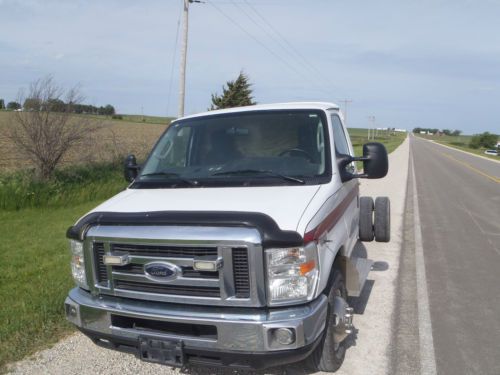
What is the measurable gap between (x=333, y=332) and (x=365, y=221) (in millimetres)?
2740

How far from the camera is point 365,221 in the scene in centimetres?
580

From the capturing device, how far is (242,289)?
107 inches

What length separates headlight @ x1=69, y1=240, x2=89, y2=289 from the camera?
3152 mm

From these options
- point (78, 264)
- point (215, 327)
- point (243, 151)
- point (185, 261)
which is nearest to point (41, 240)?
point (78, 264)

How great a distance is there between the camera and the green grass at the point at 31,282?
4.02 meters

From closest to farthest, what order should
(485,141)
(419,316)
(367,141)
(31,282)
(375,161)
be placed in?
1. (375,161)
2. (419,316)
3. (31,282)
4. (367,141)
5. (485,141)

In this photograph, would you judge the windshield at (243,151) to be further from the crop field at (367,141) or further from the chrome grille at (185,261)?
the crop field at (367,141)

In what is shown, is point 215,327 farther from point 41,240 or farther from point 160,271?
point 41,240

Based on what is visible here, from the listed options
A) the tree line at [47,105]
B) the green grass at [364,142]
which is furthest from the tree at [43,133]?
the green grass at [364,142]

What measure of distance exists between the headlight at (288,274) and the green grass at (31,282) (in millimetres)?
2405

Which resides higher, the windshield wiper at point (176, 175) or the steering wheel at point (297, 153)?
A: the steering wheel at point (297, 153)

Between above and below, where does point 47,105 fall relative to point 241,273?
above

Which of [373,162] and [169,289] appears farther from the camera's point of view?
[373,162]

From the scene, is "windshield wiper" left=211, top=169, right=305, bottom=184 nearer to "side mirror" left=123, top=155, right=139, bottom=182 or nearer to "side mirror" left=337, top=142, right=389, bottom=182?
"side mirror" left=337, top=142, right=389, bottom=182
